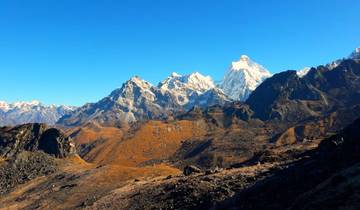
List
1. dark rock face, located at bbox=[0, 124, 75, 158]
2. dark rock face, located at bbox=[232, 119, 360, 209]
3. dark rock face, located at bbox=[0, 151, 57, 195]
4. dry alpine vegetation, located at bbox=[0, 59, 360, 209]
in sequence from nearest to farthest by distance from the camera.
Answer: dark rock face, located at bbox=[232, 119, 360, 209] → dry alpine vegetation, located at bbox=[0, 59, 360, 209] → dark rock face, located at bbox=[0, 151, 57, 195] → dark rock face, located at bbox=[0, 124, 75, 158]

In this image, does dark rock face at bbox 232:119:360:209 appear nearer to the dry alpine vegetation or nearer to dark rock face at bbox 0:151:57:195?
the dry alpine vegetation

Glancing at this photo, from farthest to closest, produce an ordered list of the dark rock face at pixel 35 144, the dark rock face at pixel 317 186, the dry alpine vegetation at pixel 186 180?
the dark rock face at pixel 35 144
the dry alpine vegetation at pixel 186 180
the dark rock face at pixel 317 186

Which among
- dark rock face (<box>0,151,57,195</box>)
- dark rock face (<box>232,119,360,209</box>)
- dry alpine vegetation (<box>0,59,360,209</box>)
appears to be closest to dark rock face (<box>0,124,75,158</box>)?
dry alpine vegetation (<box>0,59,360,209</box>)

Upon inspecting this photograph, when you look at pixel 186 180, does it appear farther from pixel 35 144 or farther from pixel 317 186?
pixel 35 144

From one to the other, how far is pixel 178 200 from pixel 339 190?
3889 centimetres

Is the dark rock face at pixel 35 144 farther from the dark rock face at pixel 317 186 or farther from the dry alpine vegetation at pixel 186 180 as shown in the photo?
the dark rock face at pixel 317 186

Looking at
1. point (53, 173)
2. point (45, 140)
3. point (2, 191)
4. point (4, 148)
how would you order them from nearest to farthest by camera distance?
point (2, 191) → point (53, 173) → point (4, 148) → point (45, 140)

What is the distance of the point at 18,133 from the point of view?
200m

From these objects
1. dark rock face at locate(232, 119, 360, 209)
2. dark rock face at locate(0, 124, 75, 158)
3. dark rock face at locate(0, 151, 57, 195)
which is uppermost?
dark rock face at locate(0, 124, 75, 158)

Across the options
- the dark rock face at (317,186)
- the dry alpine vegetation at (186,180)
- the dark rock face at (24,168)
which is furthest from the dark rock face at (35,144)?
the dark rock face at (317,186)

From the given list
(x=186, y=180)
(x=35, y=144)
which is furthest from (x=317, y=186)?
(x=35, y=144)

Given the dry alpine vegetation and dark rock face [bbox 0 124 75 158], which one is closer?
the dry alpine vegetation

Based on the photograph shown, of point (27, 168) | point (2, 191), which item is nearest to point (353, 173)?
point (2, 191)

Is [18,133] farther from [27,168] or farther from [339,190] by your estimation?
[339,190]
